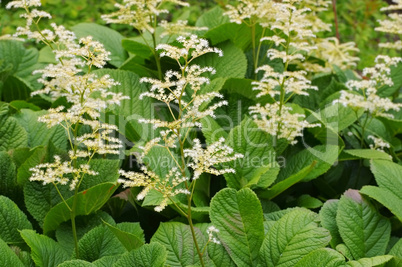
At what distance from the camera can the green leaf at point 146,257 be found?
1.23 m

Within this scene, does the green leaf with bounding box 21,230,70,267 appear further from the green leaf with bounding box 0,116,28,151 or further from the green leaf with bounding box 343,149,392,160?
the green leaf with bounding box 343,149,392,160

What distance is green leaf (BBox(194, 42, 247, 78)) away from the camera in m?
2.26

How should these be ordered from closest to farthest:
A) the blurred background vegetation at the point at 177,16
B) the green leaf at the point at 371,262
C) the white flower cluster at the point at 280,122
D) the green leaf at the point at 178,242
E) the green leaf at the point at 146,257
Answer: the green leaf at the point at 146,257 → the green leaf at the point at 371,262 → the green leaf at the point at 178,242 → the white flower cluster at the point at 280,122 → the blurred background vegetation at the point at 177,16

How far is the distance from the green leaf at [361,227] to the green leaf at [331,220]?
0.04 metres

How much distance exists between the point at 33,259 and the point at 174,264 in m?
0.43

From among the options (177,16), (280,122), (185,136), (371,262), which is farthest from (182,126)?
(177,16)

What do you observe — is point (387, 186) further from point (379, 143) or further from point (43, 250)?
point (43, 250)

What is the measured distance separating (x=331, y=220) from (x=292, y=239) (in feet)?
0.87

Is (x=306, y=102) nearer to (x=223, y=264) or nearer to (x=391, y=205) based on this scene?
(x=391, y=205)

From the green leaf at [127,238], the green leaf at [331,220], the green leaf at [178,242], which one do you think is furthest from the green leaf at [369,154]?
the green leaf at [127,238]

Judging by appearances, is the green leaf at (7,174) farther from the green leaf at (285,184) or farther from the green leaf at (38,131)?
the green leaf at (285,184)

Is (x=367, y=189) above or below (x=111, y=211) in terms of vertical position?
above

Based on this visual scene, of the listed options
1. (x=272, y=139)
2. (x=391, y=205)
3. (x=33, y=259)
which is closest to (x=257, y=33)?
(x=272, y=139)

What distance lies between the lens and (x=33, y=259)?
1371mm
